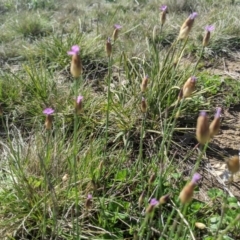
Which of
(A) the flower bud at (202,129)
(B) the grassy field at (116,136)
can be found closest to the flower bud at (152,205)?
(B) the grassy field at (116,136)

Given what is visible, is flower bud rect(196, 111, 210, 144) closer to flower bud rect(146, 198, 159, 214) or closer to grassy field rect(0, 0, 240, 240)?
grassy field rect(0, 0, 240, 240)

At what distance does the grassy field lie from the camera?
138 cm

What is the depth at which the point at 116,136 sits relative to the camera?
6.29ft

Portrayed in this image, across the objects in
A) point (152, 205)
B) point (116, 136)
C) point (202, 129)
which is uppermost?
point (202, 129)

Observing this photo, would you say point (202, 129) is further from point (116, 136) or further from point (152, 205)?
point (116, 136)

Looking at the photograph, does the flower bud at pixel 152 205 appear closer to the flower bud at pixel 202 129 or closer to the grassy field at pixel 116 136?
the grassy field at pixel 116 136

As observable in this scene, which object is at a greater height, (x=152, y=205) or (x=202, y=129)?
(x=202, y=129)

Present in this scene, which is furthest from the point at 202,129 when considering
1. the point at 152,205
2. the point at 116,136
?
the point at 116,136

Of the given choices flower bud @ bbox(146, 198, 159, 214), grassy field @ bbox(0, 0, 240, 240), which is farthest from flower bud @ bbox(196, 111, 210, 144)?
flower bud @ bbox(146, 198, 159, 214)

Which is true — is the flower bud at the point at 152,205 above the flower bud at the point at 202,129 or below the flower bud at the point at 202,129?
below

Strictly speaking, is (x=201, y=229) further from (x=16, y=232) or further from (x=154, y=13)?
(x=154, y=13)

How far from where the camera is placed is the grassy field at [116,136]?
1377 millimetres

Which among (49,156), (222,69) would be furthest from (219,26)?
(49,156)

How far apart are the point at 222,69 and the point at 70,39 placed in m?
1.10
